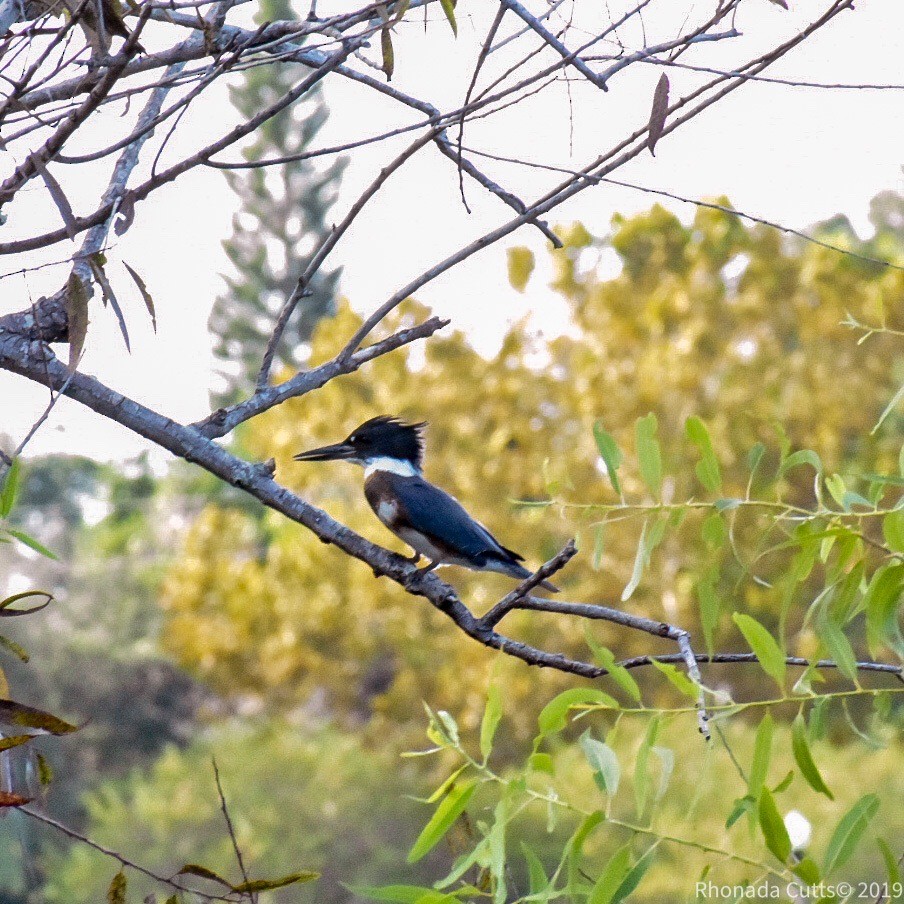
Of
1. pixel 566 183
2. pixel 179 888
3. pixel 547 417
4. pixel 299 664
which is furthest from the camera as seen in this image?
pixel 299 664

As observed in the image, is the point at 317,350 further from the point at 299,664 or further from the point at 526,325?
the point at 299,664

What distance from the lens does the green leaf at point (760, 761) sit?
3.29 ft

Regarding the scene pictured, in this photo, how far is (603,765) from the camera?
107 cm

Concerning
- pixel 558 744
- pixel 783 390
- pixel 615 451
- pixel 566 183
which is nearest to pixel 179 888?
pixel 615 451

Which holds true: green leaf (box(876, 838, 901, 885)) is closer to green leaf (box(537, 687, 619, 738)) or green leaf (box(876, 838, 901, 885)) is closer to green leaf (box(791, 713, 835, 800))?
green leaf (box(791, 713, 835, 800))

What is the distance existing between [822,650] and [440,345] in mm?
8551

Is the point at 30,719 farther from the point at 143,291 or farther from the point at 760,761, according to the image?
the point at 760,761

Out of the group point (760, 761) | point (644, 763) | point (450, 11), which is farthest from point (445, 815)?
point (450, 11)

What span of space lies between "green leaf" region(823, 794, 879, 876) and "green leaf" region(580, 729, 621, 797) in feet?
0.61

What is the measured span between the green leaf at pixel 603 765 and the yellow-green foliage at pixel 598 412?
6.81 meters

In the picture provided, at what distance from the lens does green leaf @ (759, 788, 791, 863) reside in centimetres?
99

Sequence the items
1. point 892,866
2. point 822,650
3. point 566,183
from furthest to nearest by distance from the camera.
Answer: point 566,183, point 822,650, point 892,866

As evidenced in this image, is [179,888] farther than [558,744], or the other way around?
[558,744]

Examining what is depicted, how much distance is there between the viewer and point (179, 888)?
1.22 m
